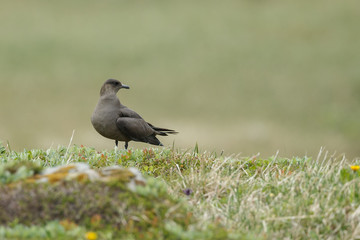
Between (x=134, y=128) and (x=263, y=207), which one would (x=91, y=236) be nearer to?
(x=263, y=207)

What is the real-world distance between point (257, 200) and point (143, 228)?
163 centimetres

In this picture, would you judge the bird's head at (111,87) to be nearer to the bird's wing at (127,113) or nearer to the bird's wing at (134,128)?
the bird's wing at (127,113)

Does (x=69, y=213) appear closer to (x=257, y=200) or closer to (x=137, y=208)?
(x=137, y=208)

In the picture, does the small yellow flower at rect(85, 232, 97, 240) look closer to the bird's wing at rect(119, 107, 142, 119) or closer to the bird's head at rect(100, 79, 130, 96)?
the bird's wing at rect(119, 107, 142, 119)

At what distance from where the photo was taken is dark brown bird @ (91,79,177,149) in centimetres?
820

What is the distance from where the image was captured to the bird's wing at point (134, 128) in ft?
27.2

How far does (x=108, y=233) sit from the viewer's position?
3.78 meters

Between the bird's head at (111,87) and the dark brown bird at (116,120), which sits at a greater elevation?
the bird's head at (111,87)

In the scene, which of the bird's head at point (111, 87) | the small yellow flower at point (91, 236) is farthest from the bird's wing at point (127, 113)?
the small yellow flower at point (91, 236)

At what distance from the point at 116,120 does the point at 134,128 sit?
0.31 meters

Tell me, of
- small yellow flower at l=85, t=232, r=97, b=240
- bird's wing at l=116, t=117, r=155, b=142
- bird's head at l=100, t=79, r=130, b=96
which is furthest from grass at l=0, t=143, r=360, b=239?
bird's head at l=100, t=79, r=130, b=96

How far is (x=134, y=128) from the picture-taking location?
328 inches

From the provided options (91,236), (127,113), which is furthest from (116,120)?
(91,236)

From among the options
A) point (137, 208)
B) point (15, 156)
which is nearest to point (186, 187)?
point (137, 208)
